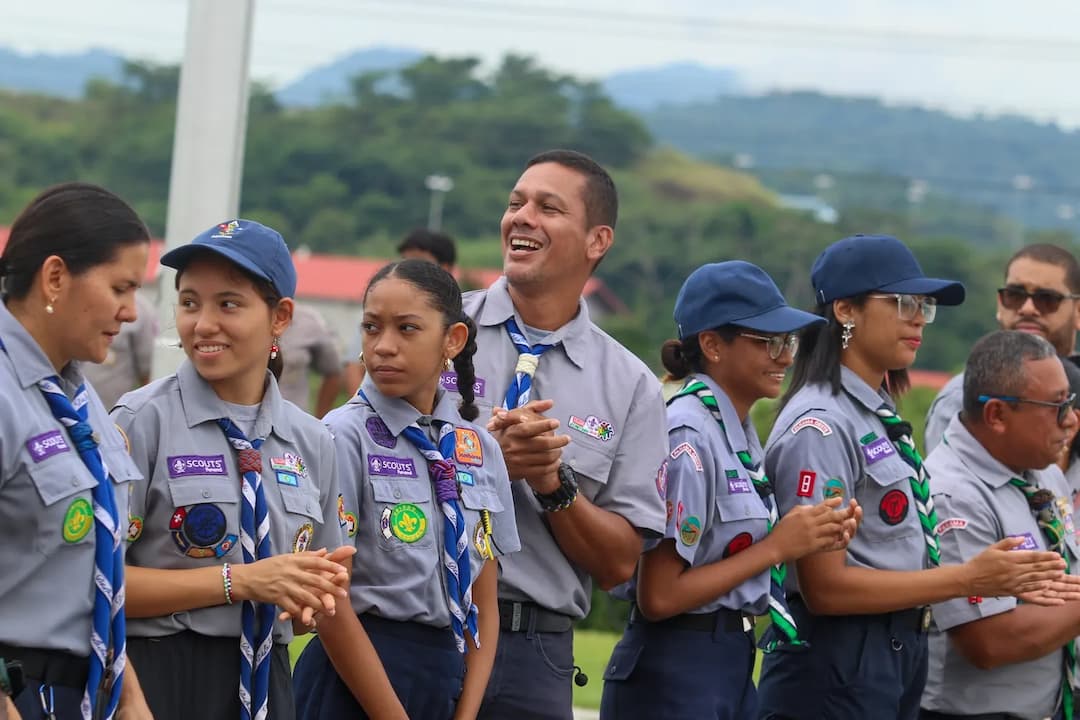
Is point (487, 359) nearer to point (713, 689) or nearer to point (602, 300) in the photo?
point (713, 689)

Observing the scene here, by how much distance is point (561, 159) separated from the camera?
4.83 m

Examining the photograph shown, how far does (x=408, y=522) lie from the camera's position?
4.09 m

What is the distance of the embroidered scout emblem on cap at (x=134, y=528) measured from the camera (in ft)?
11.7

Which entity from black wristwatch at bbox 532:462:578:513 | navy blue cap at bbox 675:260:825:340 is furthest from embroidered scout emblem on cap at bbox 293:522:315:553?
navy blue cap at bbox 675:260:825:340

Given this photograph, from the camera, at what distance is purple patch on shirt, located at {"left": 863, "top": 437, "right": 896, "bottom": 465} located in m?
4.98

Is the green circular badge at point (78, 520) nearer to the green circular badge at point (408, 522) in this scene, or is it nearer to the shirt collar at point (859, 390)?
the green circular badge at point (408, 522)

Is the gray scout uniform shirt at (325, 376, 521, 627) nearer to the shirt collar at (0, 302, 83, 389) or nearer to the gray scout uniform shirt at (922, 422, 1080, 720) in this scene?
the shirt collar at (0, 302, 83, 389)

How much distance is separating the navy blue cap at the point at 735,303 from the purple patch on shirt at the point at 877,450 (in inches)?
16.9

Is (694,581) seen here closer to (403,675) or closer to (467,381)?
(467,381)

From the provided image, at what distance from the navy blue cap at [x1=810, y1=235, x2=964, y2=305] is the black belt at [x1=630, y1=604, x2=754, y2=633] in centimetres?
114

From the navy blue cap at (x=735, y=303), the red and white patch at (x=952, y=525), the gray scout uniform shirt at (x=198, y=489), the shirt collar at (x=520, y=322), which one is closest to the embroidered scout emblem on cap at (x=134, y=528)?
the gray scout uniform shirt at (x=198, y=489)

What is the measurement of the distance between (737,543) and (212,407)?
1.72m

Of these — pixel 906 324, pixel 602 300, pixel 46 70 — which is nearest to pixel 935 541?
pixel 906 324

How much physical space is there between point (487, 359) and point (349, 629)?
1067 millimetres
